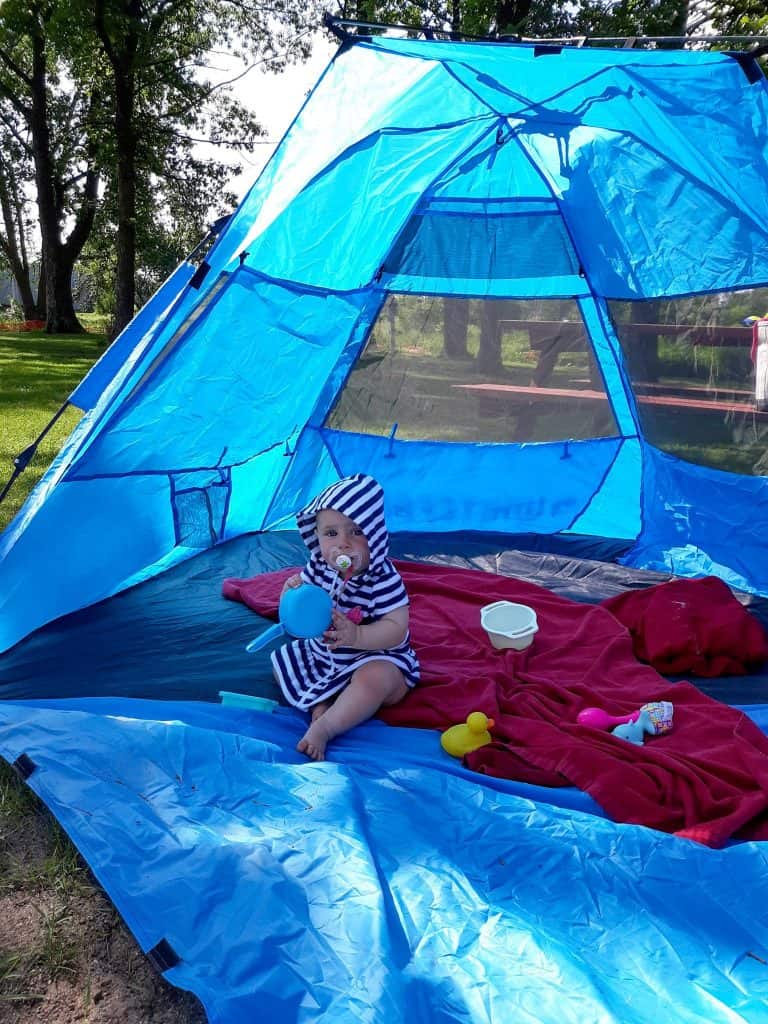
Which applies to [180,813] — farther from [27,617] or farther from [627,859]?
[27,617]

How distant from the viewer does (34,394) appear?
7434 mm

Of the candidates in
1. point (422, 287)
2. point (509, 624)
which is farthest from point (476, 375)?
point (509, 624)

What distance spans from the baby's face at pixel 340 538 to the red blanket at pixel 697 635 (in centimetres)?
99

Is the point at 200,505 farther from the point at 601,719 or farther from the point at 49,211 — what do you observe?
the point at 49,211

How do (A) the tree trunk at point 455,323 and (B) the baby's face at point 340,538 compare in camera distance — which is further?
(A) the tree trunk at point 455,323

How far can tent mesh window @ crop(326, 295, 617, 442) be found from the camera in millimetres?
3787

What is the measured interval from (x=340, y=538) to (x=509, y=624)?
767 mm

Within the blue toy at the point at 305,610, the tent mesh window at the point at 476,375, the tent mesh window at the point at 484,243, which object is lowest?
the blue toy at the point at 305,610

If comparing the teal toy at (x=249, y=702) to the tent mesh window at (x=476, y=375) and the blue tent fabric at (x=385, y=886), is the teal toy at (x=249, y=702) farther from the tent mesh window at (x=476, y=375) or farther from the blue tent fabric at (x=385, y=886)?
the tent mesh window at (x=476, y=375)

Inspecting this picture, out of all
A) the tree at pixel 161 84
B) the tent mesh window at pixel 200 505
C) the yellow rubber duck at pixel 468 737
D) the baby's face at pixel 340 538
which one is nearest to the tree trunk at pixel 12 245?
the tree at pixel 161 84

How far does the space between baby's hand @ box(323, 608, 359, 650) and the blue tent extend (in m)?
0.23

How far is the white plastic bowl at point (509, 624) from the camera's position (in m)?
2.57

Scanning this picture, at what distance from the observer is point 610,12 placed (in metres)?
7.93

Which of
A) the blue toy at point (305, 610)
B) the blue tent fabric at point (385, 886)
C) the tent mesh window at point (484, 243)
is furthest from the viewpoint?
the tent mesh window at point (484, 243)
